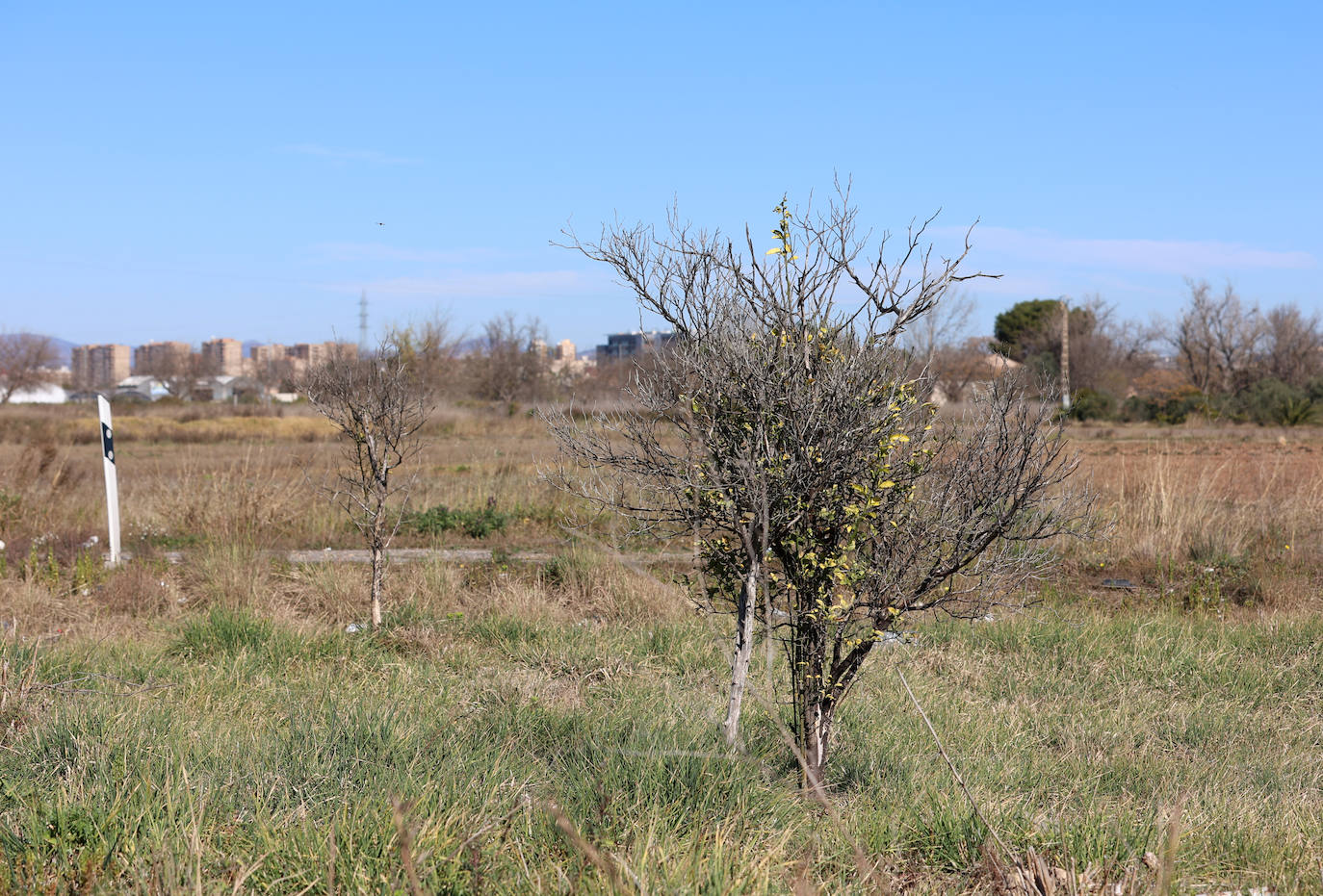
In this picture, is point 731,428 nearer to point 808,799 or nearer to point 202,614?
point 808,799

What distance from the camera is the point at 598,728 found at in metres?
4.28

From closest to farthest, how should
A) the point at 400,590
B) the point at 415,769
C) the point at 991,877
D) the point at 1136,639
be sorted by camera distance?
1. the point at 991,877
2. the point at 415,769
3. the point at 1136,639
4. the point at 400,590

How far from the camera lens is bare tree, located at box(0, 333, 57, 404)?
66875 millimetres

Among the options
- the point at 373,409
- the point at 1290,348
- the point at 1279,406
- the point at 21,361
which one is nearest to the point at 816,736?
the point at 373,409

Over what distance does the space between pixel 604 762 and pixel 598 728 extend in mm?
509

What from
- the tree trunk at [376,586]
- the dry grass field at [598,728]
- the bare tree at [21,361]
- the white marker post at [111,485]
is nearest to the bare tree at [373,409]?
the tree trunk at [376,586]

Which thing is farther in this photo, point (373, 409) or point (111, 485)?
point (111, 485)

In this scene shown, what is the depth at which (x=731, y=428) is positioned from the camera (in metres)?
3.80

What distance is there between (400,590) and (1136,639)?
5.44m

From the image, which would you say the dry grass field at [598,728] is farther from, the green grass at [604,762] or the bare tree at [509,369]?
the bare tree at [509,369]

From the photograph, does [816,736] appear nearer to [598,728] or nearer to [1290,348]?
[598,728]

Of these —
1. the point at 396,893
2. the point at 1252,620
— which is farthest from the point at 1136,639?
the point at 396,893

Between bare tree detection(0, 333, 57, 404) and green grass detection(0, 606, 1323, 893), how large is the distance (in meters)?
68.6

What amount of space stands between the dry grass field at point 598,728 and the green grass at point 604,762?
18mm
